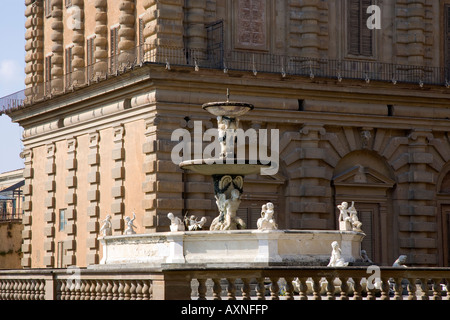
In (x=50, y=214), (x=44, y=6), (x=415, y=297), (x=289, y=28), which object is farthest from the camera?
(x=44, y=6)

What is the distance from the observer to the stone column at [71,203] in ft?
132

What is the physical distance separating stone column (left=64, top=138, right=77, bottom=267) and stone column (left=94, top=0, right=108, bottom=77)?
10.1ft

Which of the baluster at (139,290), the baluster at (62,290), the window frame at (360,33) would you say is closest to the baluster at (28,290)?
the baluster at (62,290)

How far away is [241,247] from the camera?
1017 inches

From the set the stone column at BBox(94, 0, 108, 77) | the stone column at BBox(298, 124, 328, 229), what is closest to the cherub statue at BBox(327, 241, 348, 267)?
the stone column at BBox(298, 124, 328, 229)

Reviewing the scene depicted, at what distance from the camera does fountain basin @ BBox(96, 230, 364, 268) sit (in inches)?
1009

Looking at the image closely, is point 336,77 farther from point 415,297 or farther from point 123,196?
point 415,297

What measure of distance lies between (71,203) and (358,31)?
11.7 metres

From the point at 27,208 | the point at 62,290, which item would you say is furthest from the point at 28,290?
the point at 27,208

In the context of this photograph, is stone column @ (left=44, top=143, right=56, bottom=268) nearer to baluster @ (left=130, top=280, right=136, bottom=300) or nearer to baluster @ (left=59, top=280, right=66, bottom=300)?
baluster @ (left=59, top=280, right=66, bottom=300)

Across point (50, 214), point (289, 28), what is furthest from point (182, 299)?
point (50, 214)

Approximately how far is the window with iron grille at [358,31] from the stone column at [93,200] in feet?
30.3

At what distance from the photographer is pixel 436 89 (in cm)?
3903

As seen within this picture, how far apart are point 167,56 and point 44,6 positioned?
1152cm
